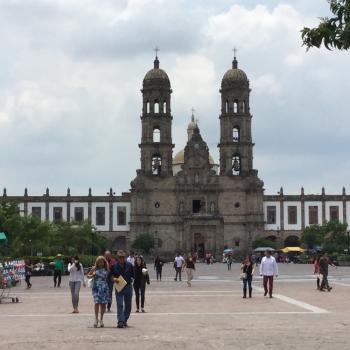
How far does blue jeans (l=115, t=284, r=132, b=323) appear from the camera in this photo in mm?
16156

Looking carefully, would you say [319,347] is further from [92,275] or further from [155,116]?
[155,116]

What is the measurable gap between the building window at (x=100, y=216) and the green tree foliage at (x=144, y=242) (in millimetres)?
9001

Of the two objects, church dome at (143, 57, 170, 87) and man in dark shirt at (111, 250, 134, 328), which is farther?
church dome at (143, 57, 170, 87)

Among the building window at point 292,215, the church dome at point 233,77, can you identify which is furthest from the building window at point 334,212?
the church dome at point 233,77

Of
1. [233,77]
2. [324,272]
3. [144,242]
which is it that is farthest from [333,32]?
[233,77]

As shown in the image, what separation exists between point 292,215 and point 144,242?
19015 mm

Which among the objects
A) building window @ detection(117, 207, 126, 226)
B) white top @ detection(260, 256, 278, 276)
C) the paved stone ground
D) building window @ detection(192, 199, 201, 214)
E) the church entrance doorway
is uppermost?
building window @ detection(192, 199, 201, 214)

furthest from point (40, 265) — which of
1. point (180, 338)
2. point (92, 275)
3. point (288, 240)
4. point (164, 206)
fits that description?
point (288, 240)

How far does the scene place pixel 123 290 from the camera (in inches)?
663

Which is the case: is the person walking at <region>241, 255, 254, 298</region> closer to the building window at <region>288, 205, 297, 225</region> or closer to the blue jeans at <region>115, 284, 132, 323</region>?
the blue jeans at <region>115, 284, 132, 323</region>

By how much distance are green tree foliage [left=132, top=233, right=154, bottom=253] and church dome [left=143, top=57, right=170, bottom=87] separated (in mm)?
16622

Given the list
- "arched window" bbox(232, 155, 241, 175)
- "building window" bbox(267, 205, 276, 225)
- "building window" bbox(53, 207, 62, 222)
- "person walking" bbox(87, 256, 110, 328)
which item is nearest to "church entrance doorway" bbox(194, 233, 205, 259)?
"arched window" bbox(232, 155, 241, 175)

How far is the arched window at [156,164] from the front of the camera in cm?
9244

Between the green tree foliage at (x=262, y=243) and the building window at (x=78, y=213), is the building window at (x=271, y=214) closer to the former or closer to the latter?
the green tree foliage at (x=262, y=243)
